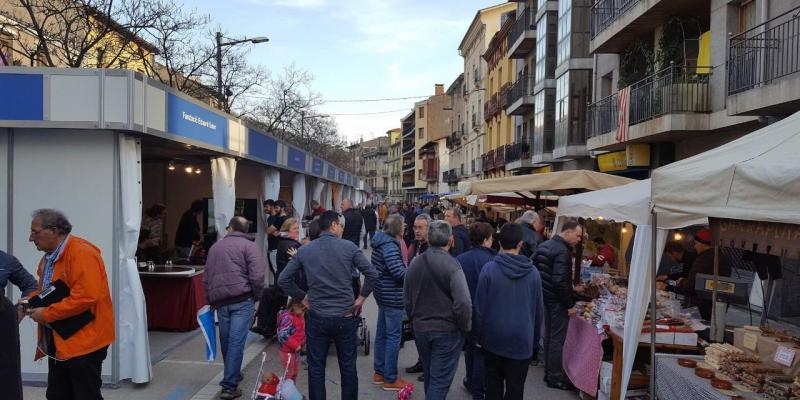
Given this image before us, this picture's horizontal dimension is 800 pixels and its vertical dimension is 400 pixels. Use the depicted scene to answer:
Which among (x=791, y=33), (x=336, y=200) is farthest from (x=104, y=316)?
(x=336, y=200)

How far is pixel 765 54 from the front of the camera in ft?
34.1

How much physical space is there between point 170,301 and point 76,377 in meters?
4.46

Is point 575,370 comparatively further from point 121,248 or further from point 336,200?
point 336,200

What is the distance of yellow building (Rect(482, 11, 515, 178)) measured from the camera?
3672 cm

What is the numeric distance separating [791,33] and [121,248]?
11.0 meters

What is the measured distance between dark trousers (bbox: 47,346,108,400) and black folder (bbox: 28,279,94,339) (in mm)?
211

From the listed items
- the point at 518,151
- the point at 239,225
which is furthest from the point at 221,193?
the point at 518,151

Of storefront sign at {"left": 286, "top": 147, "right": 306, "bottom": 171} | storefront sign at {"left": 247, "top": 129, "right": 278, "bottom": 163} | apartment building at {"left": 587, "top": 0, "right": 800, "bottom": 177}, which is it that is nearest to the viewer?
apartment building at {"left": 587, "top": 0, "right": 800, "bottom": 177}

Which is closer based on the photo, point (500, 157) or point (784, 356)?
point (784, 356)

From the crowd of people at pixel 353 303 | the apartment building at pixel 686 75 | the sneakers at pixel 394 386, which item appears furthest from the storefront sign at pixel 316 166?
the sneakers at pixel 394 386

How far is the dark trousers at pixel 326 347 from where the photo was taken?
197 inches

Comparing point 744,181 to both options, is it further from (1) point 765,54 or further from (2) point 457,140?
(2) point 457,140

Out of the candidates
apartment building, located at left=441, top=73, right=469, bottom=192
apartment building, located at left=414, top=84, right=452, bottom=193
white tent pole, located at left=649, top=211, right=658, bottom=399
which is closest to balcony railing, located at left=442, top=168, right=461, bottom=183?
apartment building, located at left=441, top=73, right=469, bottom=192

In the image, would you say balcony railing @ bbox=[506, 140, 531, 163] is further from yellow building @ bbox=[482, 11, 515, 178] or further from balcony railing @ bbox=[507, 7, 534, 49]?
balcony railing @ bbox=[507, 7, 534, 49]
